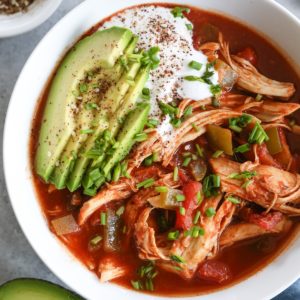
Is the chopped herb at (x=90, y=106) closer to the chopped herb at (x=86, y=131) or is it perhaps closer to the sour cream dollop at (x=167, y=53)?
the chopped herb at (x=86, y=131)

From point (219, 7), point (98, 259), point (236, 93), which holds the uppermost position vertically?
point (219, 7)

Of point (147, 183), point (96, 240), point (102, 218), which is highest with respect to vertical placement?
point (147, 183)

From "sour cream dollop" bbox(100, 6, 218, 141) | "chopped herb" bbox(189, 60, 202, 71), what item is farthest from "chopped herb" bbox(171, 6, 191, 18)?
"chopped herb" bbox(189, 60, 202, 71)

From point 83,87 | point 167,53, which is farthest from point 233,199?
point 83,87

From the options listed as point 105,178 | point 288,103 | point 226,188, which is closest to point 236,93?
point 288,103

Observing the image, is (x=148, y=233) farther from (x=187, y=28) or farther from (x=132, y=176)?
(x=187, y=28)

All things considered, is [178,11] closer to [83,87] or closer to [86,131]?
[83,87]
